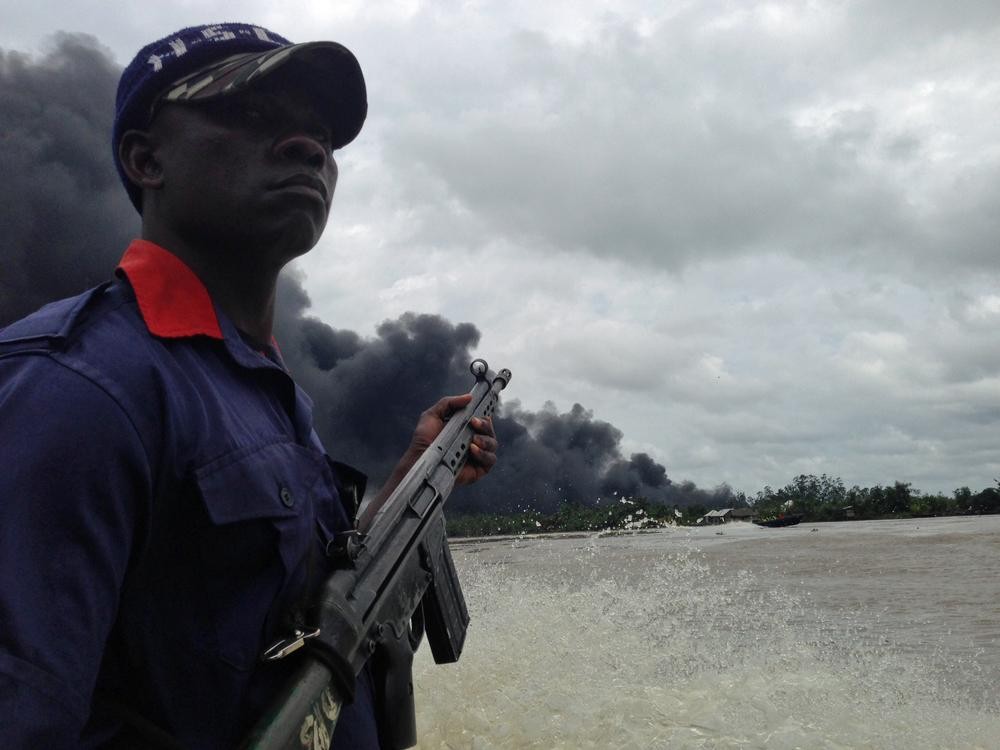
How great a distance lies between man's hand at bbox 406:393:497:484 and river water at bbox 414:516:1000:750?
→ 2570mm

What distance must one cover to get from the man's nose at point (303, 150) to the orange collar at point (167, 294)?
34 cm

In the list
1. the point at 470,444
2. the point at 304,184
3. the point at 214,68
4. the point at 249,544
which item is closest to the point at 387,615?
the point at 249,544

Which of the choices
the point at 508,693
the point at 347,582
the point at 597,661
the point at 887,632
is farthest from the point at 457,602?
the point at 887,632

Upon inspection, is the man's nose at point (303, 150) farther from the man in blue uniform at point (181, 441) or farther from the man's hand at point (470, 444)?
the man's hand at point (470, 444)

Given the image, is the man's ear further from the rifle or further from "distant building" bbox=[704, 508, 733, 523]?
"distant building" bbox=[704, 508, 733, 523]

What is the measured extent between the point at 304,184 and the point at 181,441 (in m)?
0.72

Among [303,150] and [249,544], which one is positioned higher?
[303,150]

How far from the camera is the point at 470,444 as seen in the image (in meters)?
3.03

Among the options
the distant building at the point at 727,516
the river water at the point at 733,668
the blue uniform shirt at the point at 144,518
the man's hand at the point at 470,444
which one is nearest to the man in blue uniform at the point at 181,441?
the blue uniform shirt at the point at 144,518

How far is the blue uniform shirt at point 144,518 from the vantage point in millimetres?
1158

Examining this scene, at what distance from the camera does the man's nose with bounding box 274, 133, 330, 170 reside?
187 centimetres

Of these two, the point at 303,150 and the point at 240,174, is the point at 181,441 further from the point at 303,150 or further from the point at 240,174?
the point at 303,150

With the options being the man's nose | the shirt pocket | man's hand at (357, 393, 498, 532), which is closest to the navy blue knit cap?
the man's nose

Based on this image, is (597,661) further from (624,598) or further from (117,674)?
(117,674)
